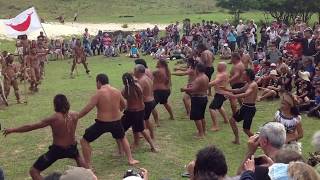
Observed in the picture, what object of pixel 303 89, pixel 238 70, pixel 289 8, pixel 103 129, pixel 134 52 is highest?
pixel 289 8

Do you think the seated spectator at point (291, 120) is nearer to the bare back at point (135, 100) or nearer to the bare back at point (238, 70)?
the bare back at point (135, 100)

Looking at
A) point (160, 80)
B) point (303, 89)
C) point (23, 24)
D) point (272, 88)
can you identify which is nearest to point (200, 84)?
point (160, 80)

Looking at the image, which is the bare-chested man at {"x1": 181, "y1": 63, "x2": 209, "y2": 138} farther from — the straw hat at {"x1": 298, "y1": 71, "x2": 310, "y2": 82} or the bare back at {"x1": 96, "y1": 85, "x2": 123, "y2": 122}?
the straw hat at {"x1": 298, "y1": 71, "x2": 310, "y2": 82}

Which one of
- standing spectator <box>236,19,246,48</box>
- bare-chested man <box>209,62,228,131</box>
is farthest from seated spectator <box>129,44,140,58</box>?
bare-chested man <box>209,62,228,131</box>

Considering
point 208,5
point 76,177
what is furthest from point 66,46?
point 208,5

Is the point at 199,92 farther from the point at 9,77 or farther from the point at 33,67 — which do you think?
the point at 33,67

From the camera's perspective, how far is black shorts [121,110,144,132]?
34.2 feet

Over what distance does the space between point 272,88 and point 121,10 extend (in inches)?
1580

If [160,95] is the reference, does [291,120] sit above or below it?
above

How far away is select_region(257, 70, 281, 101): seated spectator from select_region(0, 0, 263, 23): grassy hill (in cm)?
3095

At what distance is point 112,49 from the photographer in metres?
30.9

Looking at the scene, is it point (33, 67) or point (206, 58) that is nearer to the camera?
point (206, 58)

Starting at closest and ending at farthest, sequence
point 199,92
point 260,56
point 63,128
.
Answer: point 63,128 → point 199,92 → point 260,56

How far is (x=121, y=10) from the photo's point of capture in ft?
176
